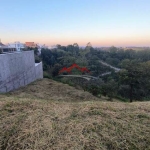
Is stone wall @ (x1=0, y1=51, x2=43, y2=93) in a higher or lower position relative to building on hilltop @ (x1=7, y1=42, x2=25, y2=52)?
lower

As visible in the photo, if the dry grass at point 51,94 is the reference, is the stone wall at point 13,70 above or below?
above

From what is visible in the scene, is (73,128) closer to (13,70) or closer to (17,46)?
(13,70)

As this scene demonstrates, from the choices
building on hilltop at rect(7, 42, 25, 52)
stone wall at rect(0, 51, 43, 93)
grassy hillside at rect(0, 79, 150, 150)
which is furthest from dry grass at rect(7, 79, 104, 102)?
building on hilltop at rect(7, 42, 25, 52)

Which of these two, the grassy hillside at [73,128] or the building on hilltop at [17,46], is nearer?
the grassy hillside at [73,128]

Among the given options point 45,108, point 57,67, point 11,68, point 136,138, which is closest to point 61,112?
point 45,108

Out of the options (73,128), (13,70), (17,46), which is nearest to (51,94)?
(13,70)

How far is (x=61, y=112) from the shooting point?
1761 mm

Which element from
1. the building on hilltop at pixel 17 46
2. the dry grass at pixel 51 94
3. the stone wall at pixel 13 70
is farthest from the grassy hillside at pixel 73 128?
Result: the building on hilltop at pixel 17 46

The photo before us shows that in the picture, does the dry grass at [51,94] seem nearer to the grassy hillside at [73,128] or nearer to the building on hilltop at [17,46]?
the grassy hillside at [73,128]

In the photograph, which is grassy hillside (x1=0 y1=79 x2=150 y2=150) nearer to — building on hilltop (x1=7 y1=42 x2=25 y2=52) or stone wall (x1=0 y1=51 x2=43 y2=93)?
stone wall (x1=0 y1=51 x2=43 y2=93)

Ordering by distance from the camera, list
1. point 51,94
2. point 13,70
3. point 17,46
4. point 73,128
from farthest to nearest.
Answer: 1. point 17,46
2. point 13,70
3. point 51,94
4. point 73,128

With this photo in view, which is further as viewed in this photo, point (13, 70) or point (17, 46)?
point (17, 46)

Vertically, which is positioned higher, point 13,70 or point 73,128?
point 73,128

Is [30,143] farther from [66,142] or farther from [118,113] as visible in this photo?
[118,113]
